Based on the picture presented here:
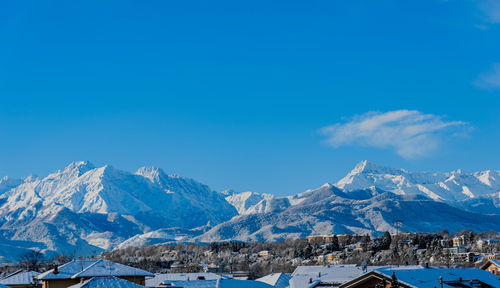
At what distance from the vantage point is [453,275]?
183 ft

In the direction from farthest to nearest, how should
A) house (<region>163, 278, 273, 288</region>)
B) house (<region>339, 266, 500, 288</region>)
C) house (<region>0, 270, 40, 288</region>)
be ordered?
house (<region>0, 270, 40, 288</region>) → house (<region>163, 278, 273, 288</region>) → house (<region>339, 266, 500, 288</region>)

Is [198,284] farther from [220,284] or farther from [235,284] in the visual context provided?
[235,284]

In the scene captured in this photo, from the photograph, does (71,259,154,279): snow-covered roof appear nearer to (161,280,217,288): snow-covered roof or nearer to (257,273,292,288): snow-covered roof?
(161,280,217,288): snow-covered roof

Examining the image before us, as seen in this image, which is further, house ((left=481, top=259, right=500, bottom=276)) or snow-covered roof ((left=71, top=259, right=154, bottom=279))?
house ((left=481, top=259, right=500, bottom=276))

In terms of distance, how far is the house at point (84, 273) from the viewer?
6719 cm

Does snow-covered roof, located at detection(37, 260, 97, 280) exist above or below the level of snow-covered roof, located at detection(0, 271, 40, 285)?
below

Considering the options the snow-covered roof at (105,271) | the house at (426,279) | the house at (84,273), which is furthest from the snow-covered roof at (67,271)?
the house at (426,279)

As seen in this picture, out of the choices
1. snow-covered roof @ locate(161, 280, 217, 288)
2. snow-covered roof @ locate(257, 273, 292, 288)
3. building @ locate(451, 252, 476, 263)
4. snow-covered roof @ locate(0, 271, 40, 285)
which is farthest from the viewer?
building @ locate(451, 252, 476, 263)

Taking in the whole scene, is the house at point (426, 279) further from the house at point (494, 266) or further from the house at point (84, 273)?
the house at point (84, 273)

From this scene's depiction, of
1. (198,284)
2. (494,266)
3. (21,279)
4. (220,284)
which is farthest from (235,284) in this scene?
(494,266)

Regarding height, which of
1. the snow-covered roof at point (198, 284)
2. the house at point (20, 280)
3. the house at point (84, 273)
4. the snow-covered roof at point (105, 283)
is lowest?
the snow-covered roof at point (105, 283)

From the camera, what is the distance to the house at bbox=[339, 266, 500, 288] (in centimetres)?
5169

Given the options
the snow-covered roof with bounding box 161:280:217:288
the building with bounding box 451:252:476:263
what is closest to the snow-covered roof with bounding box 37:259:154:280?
the snow-covered roof with bounding box 161:280:217:288

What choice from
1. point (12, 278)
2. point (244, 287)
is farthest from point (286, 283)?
point (12, 278)
